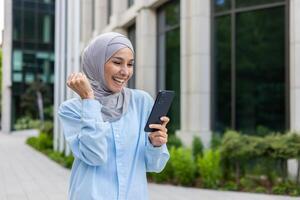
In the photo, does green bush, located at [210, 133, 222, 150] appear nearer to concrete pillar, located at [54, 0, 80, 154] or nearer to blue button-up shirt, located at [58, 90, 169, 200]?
concrete pillar, located at [54, 0, 80, 154]

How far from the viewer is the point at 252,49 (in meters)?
11.6

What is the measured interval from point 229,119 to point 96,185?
422 inches

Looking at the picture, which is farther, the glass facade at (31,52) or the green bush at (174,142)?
the glass facade at (31,52)

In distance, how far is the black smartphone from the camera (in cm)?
183

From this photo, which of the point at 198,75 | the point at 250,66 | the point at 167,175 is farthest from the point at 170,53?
the point at 167,175

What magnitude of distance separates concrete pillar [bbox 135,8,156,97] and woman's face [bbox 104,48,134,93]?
1370 centimetres

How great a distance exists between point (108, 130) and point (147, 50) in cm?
1402

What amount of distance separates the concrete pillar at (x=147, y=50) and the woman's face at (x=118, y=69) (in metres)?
13.7

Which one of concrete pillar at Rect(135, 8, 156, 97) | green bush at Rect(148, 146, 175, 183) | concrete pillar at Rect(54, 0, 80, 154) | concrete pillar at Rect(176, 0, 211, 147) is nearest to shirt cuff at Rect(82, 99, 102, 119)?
green bush at Rect(148, 146, 175, 183)

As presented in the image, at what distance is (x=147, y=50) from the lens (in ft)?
51.7

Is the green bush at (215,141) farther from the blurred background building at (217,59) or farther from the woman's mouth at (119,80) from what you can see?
the woman's mouth at (119,80)

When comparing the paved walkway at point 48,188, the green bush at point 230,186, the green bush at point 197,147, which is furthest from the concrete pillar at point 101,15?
the green bush at point 230,186

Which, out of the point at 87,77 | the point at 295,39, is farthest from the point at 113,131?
the point at 295,39

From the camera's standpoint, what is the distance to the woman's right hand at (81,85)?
5.89ft
